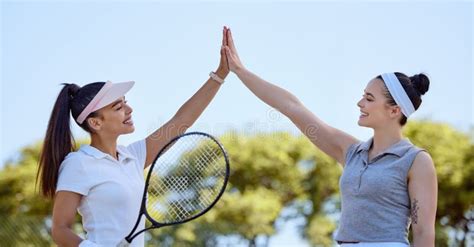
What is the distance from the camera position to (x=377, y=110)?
2.80 m

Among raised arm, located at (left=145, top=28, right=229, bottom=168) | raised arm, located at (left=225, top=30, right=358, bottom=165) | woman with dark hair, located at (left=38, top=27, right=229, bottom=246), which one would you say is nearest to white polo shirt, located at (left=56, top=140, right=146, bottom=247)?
woman with dark hair, located at (left=38, top=27, right=229, bottom=246)

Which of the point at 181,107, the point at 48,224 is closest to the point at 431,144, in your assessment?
the point at 48,224

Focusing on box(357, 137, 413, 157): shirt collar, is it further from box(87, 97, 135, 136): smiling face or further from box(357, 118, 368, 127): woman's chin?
box(87, 97, 135, 136): smiling face

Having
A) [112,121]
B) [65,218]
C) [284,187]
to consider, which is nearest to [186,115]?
[112,121]

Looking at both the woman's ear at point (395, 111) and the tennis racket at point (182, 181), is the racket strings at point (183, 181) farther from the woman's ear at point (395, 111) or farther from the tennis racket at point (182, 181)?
the woman's ear at point (395, 111)

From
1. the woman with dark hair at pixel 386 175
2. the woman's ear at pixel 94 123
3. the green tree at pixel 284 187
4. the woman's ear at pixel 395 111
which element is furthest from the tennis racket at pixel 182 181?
the green tree at pixel 284 187

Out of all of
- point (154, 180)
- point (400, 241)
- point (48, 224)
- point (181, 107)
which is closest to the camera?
point (400, 241)

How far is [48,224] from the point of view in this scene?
884 centimetres

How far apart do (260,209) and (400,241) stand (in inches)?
280

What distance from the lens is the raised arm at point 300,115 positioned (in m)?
2.96

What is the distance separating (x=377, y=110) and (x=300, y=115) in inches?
11.9

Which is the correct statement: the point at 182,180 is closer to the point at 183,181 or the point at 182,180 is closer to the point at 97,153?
the point at 183,181

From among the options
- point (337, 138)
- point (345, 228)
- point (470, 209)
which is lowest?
point (470, 209)

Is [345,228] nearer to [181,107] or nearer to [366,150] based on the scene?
[366,150]
